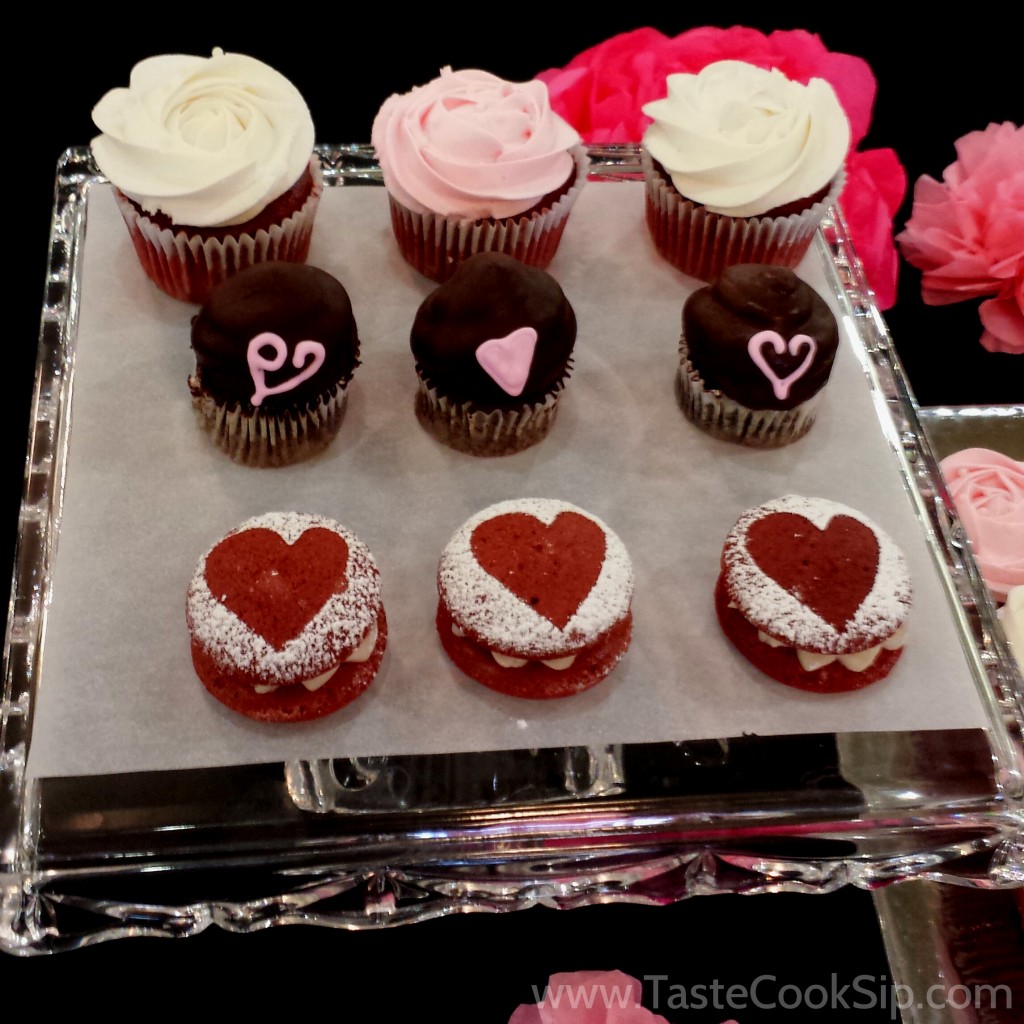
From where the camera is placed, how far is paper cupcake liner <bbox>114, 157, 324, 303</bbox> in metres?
2.32

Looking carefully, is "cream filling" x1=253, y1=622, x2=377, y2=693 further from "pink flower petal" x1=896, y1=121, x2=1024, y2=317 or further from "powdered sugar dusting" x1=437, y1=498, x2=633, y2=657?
"pink flower petal" x1=896, y1=121, x2=1024, y2=317

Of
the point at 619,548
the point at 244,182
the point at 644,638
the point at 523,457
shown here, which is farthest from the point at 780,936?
the point at 244,182

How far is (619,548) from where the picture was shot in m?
1.97

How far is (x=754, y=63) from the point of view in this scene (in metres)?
2.78

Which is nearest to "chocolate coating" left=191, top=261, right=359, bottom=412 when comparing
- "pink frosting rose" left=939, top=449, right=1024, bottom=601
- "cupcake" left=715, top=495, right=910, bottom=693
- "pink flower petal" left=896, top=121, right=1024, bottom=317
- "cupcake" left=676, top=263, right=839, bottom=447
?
"cupcake" left=676, top=263, right=839, bottom=447

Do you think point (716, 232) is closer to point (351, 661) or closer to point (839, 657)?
point (839, 657)

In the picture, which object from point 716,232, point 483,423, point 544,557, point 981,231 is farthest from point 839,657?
point 981,231

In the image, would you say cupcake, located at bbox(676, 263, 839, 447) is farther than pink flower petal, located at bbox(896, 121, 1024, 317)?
No

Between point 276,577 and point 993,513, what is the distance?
1.55 m

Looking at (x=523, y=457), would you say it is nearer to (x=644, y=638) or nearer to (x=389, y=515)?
(x=389, y=515)

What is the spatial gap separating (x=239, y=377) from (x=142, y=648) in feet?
1.76

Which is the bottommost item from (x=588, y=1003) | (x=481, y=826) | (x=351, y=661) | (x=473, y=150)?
(x=588, y=1003)

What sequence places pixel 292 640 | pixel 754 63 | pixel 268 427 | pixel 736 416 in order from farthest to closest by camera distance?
pixel 754 63 < pixel 736 416 < pixel 268 427 < pixel 292 640

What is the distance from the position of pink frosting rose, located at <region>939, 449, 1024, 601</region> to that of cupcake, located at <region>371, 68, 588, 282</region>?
1091mm
